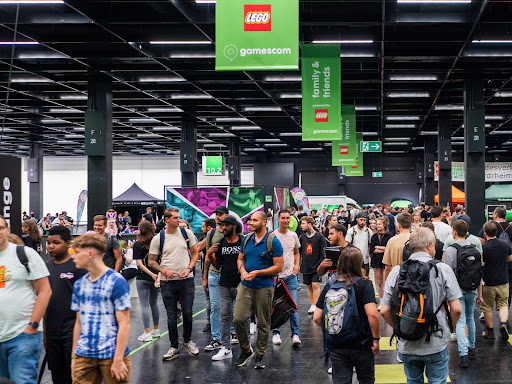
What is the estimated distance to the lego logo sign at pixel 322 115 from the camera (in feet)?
44.8

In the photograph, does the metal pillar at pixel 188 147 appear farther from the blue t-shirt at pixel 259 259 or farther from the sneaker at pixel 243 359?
the blue t-shirt at pixel 259 259

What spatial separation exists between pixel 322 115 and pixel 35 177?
27.6 meters

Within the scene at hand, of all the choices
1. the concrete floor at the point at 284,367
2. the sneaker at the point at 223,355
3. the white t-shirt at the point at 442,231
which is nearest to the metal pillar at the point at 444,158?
the white t-shirt at the point at 442,231

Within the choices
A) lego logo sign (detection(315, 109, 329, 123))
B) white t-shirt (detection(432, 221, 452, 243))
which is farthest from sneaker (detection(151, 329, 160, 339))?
lego logo sign (detection(315, 109, 329, 123))

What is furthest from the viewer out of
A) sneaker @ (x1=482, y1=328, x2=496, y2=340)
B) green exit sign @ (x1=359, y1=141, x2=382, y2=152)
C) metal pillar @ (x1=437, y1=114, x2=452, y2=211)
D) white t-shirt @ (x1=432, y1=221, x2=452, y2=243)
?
green exit sign @ (x1=359, y1=141, x2=382, y2=152)

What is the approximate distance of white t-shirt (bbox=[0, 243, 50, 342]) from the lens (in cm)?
482

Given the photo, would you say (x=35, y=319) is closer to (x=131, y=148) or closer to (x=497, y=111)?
(x=497, y=111)

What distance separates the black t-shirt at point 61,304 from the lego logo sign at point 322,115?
30.1 ft


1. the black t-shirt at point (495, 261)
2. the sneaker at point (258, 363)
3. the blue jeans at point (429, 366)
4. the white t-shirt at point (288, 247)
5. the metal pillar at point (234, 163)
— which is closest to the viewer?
the blue jeans at point (429, 366)

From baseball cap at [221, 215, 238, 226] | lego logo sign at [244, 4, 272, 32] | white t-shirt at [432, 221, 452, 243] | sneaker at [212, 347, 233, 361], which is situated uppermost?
lego logo sign at [244, 4, 272, 32]

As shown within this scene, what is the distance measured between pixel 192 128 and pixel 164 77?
27.3 ft

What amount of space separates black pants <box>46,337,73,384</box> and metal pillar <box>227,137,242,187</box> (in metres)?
31.0

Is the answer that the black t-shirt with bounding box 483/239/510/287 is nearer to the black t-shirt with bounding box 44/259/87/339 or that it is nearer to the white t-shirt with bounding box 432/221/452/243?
the white t-shirt with bounding box 432/221/452/243

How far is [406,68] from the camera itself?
1812 cm
